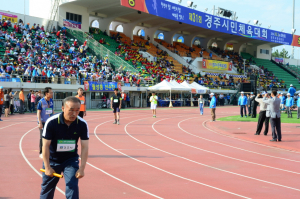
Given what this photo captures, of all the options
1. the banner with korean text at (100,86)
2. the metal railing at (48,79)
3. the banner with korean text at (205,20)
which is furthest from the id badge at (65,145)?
the banner with korean text at (205,20)

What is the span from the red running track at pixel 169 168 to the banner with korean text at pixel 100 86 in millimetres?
18184

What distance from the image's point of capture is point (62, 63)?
105 feet

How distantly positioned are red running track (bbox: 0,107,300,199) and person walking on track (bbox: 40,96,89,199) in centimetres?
172

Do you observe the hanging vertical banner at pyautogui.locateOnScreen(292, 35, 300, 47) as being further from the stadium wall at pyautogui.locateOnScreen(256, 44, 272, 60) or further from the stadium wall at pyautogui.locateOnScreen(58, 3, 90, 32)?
the stadium wall at pyautogui.locateOnScreen(58, 3, 90, 32)

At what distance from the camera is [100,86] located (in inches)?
1289

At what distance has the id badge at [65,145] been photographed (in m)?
4.12

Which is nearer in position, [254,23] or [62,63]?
[62,63]

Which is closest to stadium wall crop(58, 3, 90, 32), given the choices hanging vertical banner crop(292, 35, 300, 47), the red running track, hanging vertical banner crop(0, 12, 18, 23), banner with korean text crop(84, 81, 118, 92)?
hanging vertical banner crop(0, 12, 18, 23)

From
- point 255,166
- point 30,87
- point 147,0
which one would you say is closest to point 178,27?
point 147,0

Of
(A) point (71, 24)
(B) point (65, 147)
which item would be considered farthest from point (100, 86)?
(B) point (65, 147)

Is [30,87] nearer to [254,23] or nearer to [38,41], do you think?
[38,41]

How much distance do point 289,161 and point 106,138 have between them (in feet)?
21.8

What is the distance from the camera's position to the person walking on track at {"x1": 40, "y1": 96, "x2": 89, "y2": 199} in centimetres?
404

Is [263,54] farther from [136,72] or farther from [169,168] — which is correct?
[169,168]
